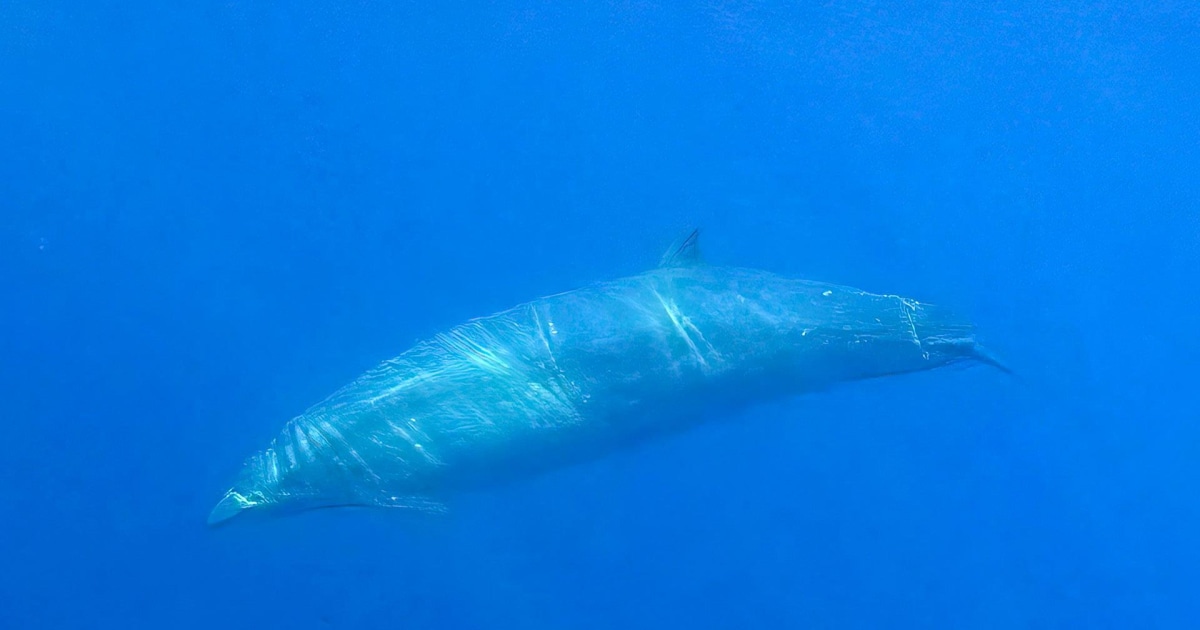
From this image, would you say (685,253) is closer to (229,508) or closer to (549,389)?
(549,389)

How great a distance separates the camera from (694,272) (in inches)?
126

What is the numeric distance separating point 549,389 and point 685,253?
71cm

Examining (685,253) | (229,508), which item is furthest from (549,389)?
(229,508)

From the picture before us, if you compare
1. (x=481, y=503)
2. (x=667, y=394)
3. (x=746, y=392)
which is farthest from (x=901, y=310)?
(x=481, y=503)

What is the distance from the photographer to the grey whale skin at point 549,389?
3104 mm

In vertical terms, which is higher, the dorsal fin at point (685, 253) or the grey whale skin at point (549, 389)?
the dorsal fin at point (685, 253)

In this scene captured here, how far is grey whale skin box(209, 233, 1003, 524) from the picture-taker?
122 inches

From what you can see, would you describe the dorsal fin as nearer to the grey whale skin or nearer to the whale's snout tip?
the grey whale skin

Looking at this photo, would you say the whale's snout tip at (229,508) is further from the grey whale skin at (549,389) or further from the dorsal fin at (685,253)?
the dorsal fin at (685,253)

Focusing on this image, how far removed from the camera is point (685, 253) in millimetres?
3182

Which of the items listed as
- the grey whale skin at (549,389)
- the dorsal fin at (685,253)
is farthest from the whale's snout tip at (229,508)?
the dorsal fin at (685,253)

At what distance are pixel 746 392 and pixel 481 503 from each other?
1054mm

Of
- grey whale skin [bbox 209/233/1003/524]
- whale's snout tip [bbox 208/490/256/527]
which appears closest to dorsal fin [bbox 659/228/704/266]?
grey whale skin [bbox 209/233/1003/524]

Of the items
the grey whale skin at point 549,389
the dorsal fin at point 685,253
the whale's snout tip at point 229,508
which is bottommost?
the whale's snout tip at point 229,508
